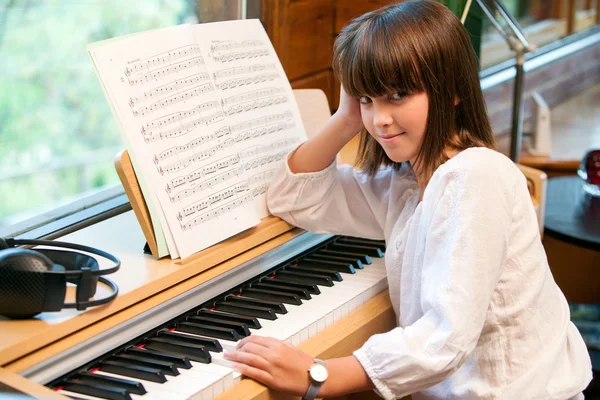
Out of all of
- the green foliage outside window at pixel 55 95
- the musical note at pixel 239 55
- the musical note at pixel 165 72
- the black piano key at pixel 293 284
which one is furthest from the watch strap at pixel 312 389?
the green foliage outside window at pixel 55 95

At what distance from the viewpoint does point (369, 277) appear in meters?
1.74

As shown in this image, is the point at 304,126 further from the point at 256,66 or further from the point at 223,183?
the point at 223,183

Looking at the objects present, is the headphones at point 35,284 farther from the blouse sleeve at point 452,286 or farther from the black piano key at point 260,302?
the blouse sleeve at point 452,286

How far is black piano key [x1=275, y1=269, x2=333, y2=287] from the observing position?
1681 millimetres

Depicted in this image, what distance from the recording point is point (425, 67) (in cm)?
146

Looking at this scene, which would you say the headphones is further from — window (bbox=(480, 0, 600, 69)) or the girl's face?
window (bbox=(480, 0, 600, 69))

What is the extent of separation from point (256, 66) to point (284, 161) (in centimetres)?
23

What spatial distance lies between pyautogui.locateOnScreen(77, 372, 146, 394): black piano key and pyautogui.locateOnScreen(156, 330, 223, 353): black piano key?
0.17 m

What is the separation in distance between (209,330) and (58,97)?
946 millimetres

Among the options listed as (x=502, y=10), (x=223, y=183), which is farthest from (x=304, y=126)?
(x=502, y=10)

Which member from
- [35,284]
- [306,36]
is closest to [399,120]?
[35,284]

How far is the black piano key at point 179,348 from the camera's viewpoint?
1.33 metres

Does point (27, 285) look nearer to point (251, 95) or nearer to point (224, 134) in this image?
point (224, 134)

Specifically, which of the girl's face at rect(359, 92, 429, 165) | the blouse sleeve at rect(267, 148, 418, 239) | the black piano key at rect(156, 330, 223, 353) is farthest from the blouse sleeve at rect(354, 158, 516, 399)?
the blouse sleeve at rect(267, 148, 418, 239)
